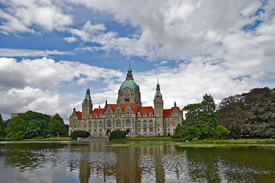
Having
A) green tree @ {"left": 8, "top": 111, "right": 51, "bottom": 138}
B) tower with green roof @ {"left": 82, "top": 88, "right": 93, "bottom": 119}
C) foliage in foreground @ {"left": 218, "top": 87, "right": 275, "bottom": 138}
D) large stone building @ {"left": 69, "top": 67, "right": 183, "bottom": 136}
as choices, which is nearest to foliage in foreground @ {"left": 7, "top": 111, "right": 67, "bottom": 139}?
green tree @ {"left": 8, "top": 111, "right": 51, "bottom": 138}

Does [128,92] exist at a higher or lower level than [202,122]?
higher

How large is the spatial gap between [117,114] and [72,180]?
306 ft

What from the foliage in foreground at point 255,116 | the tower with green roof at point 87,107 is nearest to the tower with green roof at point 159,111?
the tower with green roof at point 87,107

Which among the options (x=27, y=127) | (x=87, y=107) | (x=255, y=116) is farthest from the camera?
(x=87, y=107)

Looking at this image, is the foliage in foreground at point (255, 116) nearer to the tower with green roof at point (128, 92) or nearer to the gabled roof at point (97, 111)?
the tower with green roof at point (128, 92)

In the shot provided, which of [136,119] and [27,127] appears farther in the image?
[136,119]

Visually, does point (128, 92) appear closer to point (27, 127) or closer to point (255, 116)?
point (27, 127)

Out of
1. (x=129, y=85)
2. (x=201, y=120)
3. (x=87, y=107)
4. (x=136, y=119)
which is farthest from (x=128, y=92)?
(x=201, y=120)

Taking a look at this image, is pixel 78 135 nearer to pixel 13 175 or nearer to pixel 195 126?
pixel 195 126

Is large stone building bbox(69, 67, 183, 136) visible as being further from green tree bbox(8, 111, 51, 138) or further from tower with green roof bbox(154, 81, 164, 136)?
green tree bbox(8, 111, 51, 138)

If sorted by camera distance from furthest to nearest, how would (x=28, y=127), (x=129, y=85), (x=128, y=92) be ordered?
(x=129, y=85) → (x=128, y=92) → (x=28, y=127)

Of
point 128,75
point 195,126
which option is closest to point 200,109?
point 195,126

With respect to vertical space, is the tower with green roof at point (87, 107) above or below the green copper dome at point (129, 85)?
below

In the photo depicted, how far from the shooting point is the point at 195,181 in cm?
1395
